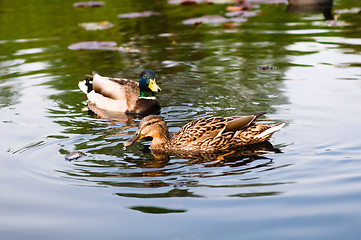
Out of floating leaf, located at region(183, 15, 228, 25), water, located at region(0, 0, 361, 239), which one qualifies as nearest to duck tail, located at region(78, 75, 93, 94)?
water, located at region(0, 0, 361, 239)

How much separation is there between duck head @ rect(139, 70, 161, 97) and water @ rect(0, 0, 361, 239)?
0.28 meters

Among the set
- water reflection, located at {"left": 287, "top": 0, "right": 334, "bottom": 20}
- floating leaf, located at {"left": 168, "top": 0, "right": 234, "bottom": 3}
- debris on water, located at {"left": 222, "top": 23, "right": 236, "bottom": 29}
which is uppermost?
floating leaf, located at {"left": 168, "top": 0, "right": 234, "bottom": 3}

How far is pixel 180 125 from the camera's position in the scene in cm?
783

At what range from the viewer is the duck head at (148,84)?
8.83m

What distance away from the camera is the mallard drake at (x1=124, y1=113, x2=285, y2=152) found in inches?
270

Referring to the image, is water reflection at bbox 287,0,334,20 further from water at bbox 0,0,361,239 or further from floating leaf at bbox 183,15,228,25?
floating leaf at bbox 183,15,228,25

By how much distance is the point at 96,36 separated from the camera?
13.0 metres

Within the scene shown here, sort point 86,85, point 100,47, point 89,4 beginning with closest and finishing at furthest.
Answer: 1. point 86,85
2. point 100,47
3. point 89,4

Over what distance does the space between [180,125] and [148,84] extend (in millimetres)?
1306

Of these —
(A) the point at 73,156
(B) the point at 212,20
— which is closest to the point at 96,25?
(B) the point at 212,20

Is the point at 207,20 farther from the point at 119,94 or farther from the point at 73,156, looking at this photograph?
the point at 73,156

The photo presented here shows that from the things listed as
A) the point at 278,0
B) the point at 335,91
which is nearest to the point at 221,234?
the point at 335,91

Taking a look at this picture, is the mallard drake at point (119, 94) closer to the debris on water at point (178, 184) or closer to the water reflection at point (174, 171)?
the water reflection at point (174, 171)

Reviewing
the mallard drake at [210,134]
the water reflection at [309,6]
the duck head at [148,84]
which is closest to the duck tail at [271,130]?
the mallard drake at [210,134]
